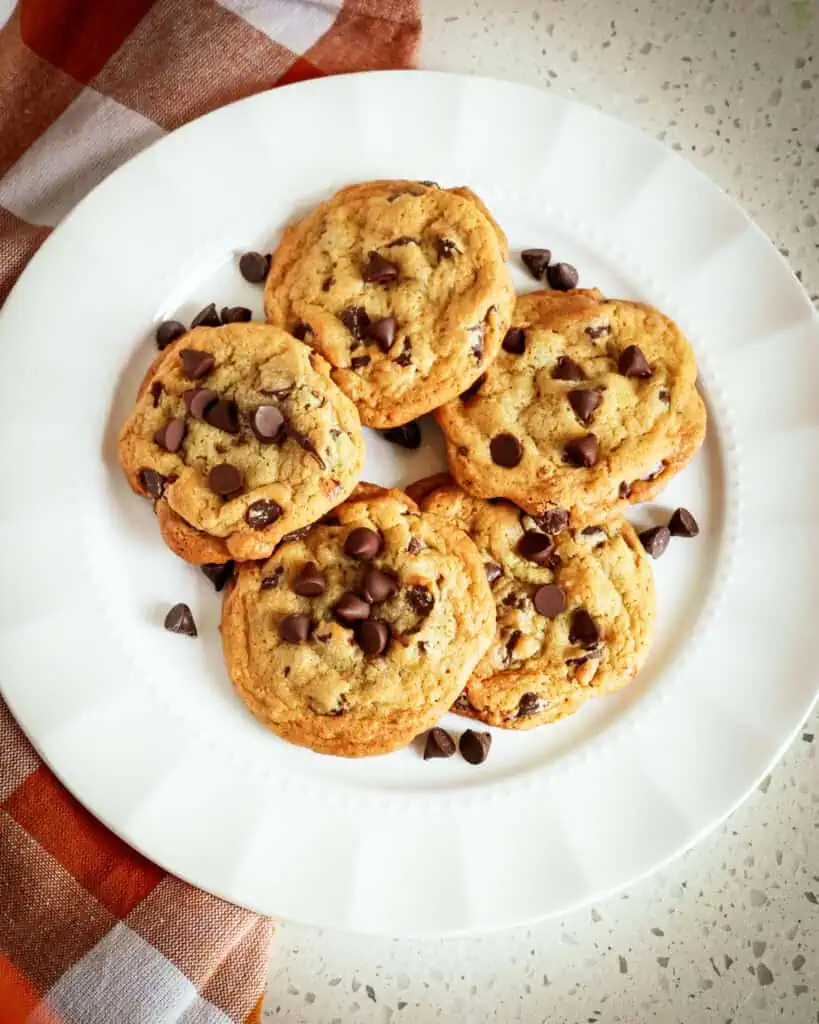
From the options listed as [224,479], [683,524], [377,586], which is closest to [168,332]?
[224,479]

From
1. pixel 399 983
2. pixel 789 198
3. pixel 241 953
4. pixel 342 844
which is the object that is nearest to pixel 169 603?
pixel 342 844

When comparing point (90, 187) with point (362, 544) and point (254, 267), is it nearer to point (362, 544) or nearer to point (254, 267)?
point (254, 267)

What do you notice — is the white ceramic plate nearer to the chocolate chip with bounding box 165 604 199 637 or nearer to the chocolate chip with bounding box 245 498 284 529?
the chocolate chip with bounding box 165 604 199 637

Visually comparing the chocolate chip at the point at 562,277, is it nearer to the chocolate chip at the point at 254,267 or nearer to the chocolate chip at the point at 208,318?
the chocolate chip at the point at 254,267

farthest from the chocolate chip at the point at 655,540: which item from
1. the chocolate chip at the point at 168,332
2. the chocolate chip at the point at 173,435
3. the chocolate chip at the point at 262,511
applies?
the chocolate chip at the point at 168,332

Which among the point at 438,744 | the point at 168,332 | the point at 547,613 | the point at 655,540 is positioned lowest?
the point at 438,744

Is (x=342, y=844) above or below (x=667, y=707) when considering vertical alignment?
below

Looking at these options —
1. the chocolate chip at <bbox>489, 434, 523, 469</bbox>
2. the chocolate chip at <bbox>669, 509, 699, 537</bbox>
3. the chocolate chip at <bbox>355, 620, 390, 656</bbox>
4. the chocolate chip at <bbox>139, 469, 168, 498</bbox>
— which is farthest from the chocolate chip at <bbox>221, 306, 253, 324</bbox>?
the chocolate chip at <bbox>669, 509, 699, 537</bbox>

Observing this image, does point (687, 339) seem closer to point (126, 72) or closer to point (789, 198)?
point (789, 198)
